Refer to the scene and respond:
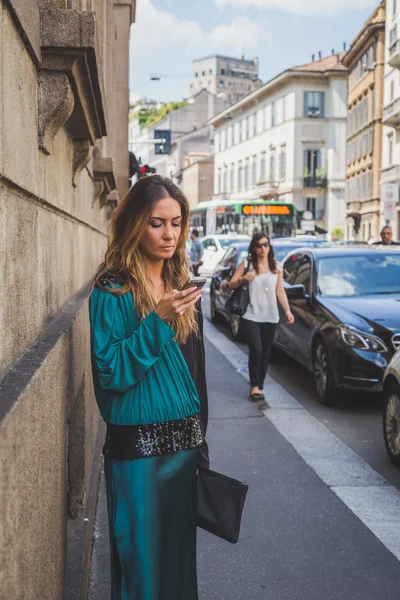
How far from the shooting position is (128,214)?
2.95 metres

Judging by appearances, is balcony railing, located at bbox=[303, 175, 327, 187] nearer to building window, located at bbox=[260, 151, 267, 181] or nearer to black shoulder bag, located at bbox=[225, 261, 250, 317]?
building window, located at bbox=[260, 151, 267, 181]

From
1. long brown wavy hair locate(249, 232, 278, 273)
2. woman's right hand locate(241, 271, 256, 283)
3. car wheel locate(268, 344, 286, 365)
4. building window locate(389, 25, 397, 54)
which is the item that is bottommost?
car wheel locate(268, 344, 286, 365)

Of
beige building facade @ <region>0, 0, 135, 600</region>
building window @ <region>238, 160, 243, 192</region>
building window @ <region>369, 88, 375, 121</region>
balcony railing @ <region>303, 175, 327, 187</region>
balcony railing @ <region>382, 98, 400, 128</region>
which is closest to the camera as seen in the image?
beige building facade @ <region>0, 0, 135, 600</region>

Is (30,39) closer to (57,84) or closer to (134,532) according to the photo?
(57,84)

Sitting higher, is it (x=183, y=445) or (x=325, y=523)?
(x=183, y=445)

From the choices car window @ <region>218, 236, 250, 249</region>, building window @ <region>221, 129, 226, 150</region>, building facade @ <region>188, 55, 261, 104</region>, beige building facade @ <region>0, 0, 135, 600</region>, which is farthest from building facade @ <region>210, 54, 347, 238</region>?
building facade @ <region>188, 55, 261, 104</region>

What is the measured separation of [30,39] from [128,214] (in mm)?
726

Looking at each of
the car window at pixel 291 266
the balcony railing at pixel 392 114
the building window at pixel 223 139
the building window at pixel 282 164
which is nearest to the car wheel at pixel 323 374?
the car window at pixel 291 266

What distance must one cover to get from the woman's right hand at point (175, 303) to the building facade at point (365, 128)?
50.7 m

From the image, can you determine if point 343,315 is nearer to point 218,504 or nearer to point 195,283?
point 218,504

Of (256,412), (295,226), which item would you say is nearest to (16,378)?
(256,412)

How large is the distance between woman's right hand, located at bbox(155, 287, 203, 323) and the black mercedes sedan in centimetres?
579

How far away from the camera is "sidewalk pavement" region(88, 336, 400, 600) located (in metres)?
4.10

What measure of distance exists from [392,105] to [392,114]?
63 centimetres
